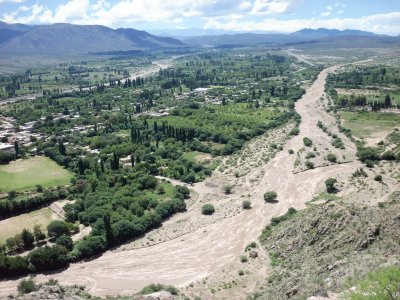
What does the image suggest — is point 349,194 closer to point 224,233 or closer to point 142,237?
point 224,233

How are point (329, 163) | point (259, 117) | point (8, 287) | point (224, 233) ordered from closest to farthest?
1. point (8, 287)
2. point (224, 233)
3. point (329, 163)
4. point (259, 117)

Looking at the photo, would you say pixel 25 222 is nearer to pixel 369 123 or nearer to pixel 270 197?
pixel 270 197

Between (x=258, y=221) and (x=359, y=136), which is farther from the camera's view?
(x=359, y=136)

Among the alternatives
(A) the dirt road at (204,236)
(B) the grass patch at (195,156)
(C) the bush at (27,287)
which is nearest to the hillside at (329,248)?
(A) the dirt road at (204,236)

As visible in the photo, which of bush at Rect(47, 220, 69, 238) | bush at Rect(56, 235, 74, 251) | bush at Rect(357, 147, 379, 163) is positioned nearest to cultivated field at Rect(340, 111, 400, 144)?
bush at Rect(357, 147, 379, 163)

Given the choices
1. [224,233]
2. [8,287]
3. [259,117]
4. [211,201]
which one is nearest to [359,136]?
A: [259,117]

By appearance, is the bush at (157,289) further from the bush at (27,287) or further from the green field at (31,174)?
the green field at (31,174)
